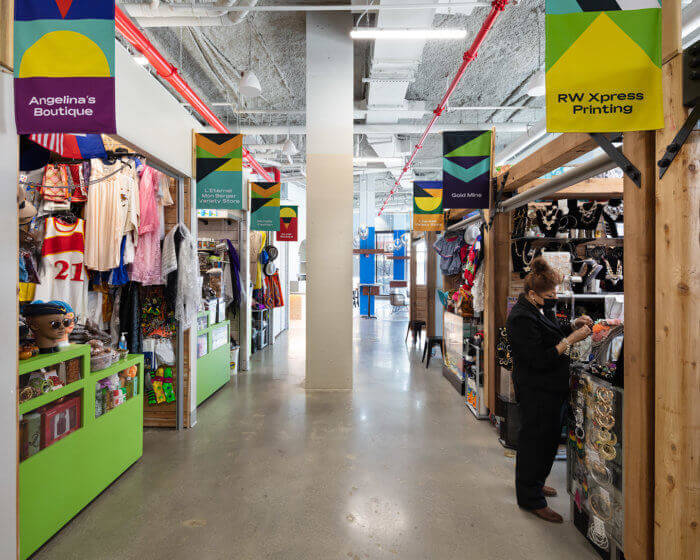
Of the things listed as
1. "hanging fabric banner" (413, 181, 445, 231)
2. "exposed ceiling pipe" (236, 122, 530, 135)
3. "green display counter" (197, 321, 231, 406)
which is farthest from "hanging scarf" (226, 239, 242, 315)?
"exposed ceiling pipe" (236, 122, 530, 135)

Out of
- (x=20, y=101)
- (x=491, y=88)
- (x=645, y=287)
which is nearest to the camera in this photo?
(x=20, y=101)

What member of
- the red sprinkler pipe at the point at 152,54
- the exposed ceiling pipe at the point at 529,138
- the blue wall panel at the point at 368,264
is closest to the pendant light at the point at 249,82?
the red sprinkler pipe at the point at 152,54

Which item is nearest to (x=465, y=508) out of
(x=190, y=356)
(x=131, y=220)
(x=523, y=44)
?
(x=190, y=356)

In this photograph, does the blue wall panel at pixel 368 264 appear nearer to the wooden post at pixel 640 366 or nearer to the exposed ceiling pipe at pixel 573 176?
the exposed ceiling pipe at pixel 573 176

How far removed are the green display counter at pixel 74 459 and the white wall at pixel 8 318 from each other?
341 millimetres

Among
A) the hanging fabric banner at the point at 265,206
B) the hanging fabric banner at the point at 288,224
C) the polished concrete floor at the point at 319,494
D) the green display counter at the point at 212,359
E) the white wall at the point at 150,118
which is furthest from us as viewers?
the hanging fabric banner at the point at 288,224

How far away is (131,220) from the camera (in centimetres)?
325

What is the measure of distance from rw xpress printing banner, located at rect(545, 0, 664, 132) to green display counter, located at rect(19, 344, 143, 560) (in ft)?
10.5

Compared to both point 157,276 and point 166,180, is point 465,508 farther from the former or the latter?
point 166,180

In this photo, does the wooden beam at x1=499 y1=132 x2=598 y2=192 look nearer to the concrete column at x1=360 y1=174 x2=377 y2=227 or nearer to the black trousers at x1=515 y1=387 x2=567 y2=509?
the black trousers at x1=515 y1=387 x2=567 y2=509

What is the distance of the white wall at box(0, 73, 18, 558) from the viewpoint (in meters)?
1.65

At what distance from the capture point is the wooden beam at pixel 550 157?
2.27 m

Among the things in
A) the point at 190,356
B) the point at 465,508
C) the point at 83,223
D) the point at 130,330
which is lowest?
the point at 465,508

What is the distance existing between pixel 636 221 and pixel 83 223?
399cm
